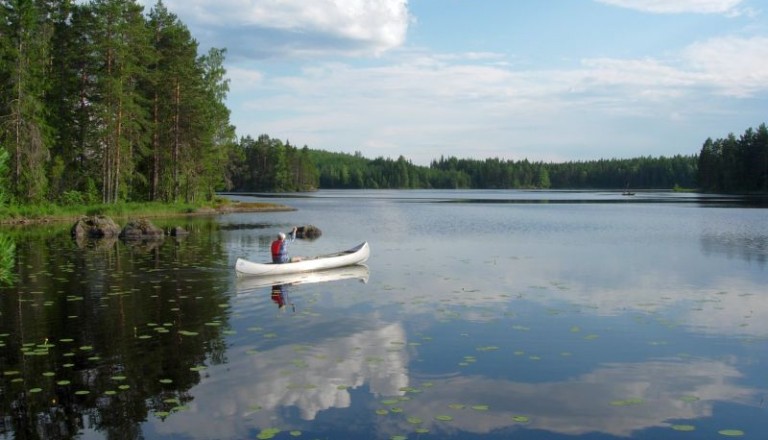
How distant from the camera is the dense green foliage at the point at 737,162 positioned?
442 ft

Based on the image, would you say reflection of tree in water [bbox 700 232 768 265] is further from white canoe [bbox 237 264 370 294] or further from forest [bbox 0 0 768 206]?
forest [bbox 0 0 768 206]

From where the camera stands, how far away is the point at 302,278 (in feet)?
78.1

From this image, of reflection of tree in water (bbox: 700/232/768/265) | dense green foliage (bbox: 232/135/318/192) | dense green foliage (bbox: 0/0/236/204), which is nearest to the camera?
reflection of tree in water (bbox: 700/232/768/265)

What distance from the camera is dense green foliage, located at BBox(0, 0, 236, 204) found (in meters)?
48.5

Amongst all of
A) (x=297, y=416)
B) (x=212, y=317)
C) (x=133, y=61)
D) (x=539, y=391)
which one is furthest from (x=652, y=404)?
(x=133, y=61)

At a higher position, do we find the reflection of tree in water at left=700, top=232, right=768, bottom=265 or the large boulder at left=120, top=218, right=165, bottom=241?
the large boulder at left=120, top=218, right=165, bottom=241

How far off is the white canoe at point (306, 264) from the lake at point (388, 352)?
492 millimetres

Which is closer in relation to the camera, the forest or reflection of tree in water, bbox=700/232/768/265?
reflection of tree in water, bbox=700/232/768/265

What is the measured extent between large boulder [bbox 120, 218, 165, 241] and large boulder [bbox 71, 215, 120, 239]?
6.62 feet

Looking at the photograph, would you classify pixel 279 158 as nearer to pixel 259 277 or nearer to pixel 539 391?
pixel 259 277

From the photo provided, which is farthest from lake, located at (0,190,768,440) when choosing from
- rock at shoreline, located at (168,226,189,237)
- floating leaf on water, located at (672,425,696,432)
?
rock at shoreline, located at (168,226,189,237)

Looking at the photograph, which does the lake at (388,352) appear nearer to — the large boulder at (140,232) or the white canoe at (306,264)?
the white canoe at (306,264)

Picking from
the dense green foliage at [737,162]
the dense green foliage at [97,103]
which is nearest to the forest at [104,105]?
the dense green foliage at [97,103]

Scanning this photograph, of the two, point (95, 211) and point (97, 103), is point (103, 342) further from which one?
point (97, 103)
